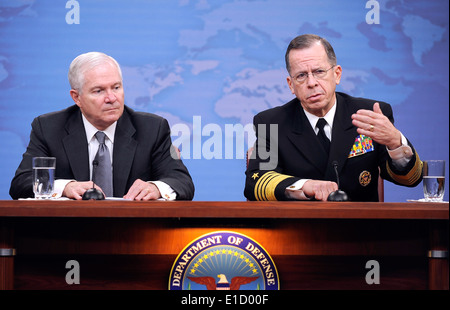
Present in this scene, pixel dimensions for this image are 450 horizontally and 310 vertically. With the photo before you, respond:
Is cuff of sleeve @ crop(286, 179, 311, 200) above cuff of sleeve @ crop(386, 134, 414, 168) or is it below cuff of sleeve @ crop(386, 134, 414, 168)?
below

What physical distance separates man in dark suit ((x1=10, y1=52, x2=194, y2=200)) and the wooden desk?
2.63 feet

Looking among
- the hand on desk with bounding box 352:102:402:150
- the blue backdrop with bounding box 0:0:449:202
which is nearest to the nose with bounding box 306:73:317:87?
the hand on desk with bounding box 352:102:402:150

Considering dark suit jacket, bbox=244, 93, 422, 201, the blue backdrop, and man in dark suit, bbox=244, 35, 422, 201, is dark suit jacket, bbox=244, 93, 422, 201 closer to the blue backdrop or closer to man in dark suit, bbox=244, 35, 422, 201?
man in dark suit, bbox=244, 35, 422, 201

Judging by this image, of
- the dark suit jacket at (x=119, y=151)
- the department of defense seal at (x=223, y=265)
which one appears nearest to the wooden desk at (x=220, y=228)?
the department of defense seal at (x=223, y=265)

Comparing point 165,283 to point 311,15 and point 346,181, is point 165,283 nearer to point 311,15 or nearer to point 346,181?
point 346,181

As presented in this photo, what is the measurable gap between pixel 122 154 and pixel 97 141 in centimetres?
14

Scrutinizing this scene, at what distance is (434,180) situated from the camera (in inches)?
82.0

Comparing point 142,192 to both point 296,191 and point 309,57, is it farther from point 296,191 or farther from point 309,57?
point 309,57

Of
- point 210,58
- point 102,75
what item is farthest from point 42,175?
point 210,58

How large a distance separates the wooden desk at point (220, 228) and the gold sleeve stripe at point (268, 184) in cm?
67

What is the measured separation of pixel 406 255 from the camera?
1.54 metres

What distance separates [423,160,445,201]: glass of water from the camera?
6.79 feet

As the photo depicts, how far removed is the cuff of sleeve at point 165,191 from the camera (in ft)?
7.16

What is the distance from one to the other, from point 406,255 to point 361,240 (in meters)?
0.13
